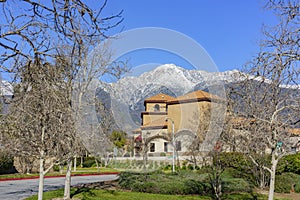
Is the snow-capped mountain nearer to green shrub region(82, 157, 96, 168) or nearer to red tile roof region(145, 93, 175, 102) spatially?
red tile roof region(145, 93, 175, 102)

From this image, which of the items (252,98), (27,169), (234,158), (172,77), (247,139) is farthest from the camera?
(27,169)

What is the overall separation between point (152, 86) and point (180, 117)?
8.68 feet

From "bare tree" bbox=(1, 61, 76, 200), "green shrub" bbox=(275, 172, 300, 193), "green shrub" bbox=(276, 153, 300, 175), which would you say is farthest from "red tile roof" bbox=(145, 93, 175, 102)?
"green shrub" bbox=(276, 153, 300, 175)

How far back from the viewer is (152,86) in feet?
48.6

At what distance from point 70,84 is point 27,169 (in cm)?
2213

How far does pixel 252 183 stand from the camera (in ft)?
59.9

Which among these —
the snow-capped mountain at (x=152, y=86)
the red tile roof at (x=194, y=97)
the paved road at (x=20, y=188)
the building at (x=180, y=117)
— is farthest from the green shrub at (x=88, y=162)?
the red tile roof at (x=194, y=97)

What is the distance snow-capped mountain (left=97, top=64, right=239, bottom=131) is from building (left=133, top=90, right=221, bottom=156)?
438 mm

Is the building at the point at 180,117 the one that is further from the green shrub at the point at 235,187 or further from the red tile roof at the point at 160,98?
the green shrub at the point at 235,187

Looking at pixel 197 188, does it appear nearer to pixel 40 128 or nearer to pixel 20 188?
pixel 40 128

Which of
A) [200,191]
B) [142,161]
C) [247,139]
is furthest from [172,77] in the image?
[142,161]

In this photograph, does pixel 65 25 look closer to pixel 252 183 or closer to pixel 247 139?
pixel 247 139

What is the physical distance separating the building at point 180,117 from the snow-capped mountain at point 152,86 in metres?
0.44

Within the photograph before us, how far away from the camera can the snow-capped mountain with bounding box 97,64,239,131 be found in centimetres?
1330
